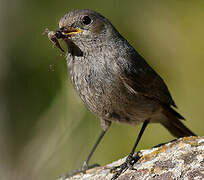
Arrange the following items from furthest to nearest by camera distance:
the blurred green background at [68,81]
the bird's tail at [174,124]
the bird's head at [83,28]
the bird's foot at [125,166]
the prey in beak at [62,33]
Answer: the blurred green background at [68,81], the bird's tail at [174,124], the bird's head at [83,28], the prey in beak at [62,33], the bird's foot at [125,166]

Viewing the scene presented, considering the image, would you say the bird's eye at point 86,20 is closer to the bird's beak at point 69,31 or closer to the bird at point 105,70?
the bird at point 105,70

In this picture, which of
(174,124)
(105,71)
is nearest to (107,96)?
(105,71)

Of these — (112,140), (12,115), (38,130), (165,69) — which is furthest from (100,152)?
(12,115)

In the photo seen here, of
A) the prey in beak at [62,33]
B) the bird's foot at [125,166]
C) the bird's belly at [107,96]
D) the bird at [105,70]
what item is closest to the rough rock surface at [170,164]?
the bird's foot at [125,166]

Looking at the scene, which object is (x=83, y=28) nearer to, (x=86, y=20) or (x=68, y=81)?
(x=86, y=20)

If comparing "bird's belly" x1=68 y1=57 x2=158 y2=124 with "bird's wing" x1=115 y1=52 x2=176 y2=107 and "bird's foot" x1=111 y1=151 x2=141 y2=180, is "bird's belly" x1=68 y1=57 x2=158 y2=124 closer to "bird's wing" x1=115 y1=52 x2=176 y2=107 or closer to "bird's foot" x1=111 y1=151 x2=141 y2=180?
"bird's wing" x1=115 y1=52 x2=176 y2=107

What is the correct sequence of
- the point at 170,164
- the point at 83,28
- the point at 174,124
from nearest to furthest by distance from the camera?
the point at 170,164
the point at 83,28
the point at 174,124
